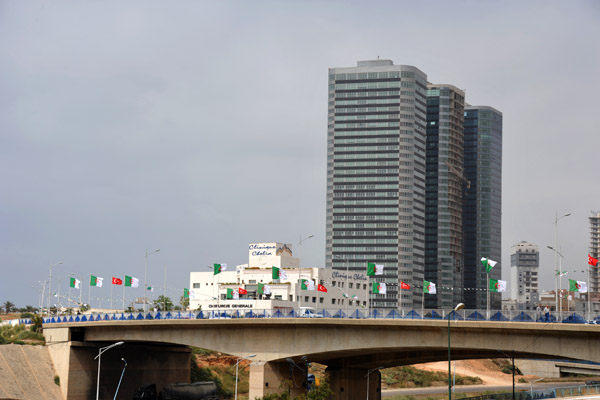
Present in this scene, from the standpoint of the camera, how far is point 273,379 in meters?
86.1

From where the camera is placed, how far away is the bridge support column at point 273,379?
84.8 m

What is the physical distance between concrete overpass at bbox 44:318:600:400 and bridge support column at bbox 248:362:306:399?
0.34ft

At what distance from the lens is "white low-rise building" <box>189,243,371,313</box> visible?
164 meters

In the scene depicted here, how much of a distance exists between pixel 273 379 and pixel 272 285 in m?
80.9

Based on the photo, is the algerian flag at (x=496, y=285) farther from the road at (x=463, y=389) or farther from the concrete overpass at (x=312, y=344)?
the road at (x=463, y=389)

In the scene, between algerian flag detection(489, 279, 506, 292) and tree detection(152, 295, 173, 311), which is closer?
algerian flag detection(489, 279, 506, 292)

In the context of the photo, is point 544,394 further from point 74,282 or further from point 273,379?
point 74,282

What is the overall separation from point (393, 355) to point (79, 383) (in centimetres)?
3974

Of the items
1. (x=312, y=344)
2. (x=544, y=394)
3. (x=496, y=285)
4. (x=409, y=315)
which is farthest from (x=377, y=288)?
(x=544, y=394)

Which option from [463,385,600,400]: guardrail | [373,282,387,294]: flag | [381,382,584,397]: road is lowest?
[381,382,584,397]: road

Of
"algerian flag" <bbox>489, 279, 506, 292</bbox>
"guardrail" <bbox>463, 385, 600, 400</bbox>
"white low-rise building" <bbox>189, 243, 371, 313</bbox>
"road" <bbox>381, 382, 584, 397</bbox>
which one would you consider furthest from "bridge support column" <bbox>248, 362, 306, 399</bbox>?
"white low-rise building" <bbox>189, 243, 371, 313</bbox>

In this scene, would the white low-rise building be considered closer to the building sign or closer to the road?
the building sign

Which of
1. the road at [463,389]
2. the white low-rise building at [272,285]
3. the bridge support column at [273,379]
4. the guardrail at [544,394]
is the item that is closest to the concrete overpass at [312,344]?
the bridge support column at [273,379]

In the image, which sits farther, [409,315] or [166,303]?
[166,303]
